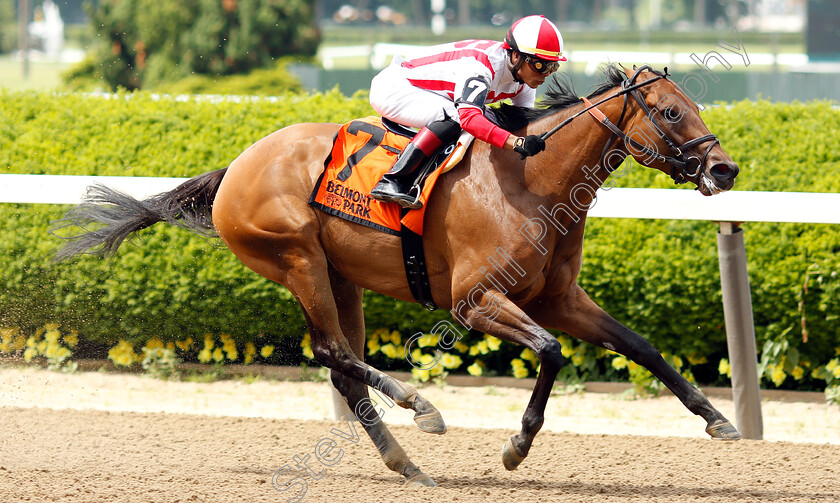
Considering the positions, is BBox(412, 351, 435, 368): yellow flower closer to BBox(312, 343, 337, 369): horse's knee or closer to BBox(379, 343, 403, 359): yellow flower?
BBox(379, 343, 403, 359): yellow flower

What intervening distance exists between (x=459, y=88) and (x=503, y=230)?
58 centimetres

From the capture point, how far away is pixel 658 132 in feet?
11.6

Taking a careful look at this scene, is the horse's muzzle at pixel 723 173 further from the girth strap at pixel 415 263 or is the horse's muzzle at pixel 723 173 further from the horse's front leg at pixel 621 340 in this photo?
the girth strap at pixel 415 263

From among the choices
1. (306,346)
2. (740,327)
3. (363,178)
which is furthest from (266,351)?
(740,327)

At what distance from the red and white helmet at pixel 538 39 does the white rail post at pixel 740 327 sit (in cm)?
142

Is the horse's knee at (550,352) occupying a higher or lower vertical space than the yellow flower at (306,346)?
higher

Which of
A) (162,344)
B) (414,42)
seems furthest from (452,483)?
(414,42)

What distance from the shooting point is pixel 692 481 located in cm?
397

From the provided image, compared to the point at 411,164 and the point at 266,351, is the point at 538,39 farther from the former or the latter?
the point at 266,351

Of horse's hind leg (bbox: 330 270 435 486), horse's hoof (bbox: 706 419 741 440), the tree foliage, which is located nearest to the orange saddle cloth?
horse's hind leg (bbox: 330 270 435 486)

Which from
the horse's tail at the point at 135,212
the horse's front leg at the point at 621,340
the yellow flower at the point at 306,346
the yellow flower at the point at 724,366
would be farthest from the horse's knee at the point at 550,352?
the yellow flower at the point at 306,346

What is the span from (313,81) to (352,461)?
33.5 feet

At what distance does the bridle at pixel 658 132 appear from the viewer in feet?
11.3

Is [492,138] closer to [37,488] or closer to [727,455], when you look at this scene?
[727,455]
